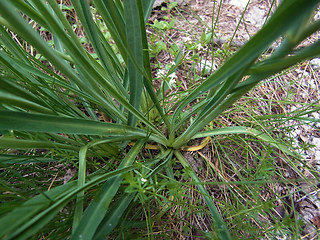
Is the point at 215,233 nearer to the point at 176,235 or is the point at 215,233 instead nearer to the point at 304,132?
the point at 176,235

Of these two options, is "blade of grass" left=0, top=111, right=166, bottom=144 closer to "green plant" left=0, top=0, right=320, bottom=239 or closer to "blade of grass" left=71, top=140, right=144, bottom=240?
"green plant" left=0, top=0, right=320, bottom=239

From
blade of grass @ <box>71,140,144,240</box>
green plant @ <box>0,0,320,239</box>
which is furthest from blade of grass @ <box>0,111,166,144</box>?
blade of grass @ <box>71,140,144,240</box>

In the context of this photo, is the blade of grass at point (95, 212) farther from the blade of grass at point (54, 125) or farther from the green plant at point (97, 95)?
the blade of grass at point (54, 125)

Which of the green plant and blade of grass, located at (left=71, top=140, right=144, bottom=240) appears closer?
the green plant

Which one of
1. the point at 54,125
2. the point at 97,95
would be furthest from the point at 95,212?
the point at 97,95

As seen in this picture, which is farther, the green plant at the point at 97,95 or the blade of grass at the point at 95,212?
the blade of grass at the point at 95,212

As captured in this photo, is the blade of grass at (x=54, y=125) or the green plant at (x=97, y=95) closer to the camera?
the green plant at (x=97, y=95)

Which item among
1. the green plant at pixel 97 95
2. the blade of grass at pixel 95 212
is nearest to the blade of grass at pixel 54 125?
the green plant at pixel 97 95

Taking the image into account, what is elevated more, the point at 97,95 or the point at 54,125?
the point at 97,95

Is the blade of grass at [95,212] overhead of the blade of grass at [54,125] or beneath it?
beneath

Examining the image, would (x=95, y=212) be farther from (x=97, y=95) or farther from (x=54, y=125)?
(x=97, y=95)

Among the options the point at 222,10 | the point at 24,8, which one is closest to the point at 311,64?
the point at 222,10
